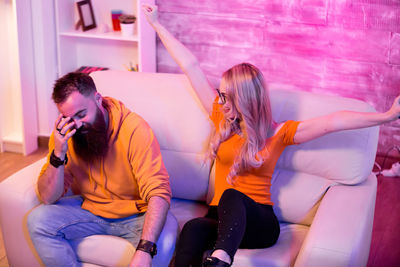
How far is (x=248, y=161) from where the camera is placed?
2.19 meters

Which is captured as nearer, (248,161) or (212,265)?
(212,265)

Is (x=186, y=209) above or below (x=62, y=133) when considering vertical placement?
below

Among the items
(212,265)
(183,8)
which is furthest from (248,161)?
(183,8)

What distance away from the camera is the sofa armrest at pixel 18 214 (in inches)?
86.4

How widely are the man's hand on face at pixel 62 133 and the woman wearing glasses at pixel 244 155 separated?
61cm

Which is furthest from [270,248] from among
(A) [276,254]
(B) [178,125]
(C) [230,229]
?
(B) [178,125]

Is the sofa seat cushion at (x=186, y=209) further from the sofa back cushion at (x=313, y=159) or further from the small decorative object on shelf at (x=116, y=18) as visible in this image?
the small decorative object on shelf at (x=116, y=18)

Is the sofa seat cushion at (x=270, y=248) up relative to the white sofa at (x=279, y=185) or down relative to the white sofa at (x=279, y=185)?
down

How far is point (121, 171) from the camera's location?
87.9 inches

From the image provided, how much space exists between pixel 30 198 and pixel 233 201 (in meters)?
0.87

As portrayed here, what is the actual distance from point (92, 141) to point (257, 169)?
721 millimetres

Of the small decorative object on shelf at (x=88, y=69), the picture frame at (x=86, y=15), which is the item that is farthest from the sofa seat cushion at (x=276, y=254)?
the picture frame at (x=86, y=15)

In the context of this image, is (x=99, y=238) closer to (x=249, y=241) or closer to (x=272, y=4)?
(x=249, y=241)

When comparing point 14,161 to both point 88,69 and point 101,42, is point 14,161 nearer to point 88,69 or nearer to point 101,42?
point 88,69
